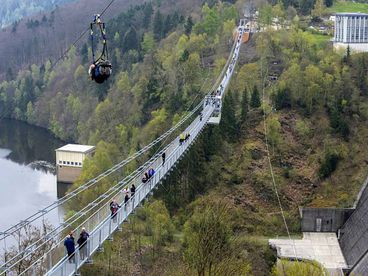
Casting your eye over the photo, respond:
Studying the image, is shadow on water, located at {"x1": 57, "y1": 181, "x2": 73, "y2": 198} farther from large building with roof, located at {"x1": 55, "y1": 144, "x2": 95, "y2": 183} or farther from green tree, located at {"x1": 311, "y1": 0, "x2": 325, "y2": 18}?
green tree, located at {"x1": 311, "y1": 0, "x2": 325, "y2": 18}

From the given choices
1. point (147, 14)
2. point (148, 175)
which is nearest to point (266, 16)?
point (147, 14)

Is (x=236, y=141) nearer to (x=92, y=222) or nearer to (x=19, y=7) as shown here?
(x=92, y=222)

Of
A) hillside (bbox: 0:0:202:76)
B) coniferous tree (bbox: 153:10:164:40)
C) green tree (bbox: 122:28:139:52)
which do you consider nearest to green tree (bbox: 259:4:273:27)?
coniferous tree (bbox: 153:10:164:40)

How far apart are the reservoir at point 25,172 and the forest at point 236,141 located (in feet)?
9.46

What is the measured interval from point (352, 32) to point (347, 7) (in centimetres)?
850

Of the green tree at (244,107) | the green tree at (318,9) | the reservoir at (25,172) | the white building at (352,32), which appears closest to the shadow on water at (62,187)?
the reservoir at (25,172)

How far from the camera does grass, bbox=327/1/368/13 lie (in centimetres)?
4166

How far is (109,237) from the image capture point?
11820 mm

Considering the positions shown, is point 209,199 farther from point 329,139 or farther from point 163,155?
point 163,155

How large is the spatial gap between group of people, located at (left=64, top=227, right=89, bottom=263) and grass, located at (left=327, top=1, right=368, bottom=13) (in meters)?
33.6

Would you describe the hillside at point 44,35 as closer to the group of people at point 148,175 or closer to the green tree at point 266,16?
the green tree at point 266,16

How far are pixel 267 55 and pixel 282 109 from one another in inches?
198

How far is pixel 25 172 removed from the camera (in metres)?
37.8

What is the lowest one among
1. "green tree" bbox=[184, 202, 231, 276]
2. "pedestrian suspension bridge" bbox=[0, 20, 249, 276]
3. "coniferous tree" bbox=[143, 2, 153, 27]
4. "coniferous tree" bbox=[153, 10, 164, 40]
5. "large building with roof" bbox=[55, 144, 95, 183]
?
"large building with roof" bbox=[55, 144, 95, 183]
